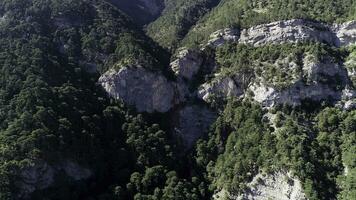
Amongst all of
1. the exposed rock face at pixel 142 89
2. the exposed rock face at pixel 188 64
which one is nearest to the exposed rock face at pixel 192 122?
the exposed rock face at pixel 142 89

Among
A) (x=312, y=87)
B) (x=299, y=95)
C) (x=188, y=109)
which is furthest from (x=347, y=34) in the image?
(x=188, y=109)

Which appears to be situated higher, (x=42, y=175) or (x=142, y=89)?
(x=142, y=89)

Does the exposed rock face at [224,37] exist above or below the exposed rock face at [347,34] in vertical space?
above

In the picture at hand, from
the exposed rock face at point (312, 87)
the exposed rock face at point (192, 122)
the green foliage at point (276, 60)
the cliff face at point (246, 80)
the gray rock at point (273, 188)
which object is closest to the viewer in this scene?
the gray rock at point (273, 188)

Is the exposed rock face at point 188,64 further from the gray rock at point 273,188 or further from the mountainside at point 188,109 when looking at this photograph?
Result: the gray rock at point 273,188

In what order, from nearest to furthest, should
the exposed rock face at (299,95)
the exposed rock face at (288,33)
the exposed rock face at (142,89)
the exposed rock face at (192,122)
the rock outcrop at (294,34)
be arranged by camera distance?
the exposed rock face at (299,95) → the exposed rock face at (192,122) → the exposed rock face at (142,89) → the rock outcrop at (294,34) → the exposed rock face at (288,33)

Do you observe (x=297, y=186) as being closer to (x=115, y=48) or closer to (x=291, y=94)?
(x=291, y=94)

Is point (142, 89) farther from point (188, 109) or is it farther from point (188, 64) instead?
point (188, 64)
